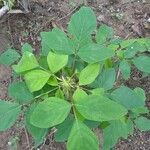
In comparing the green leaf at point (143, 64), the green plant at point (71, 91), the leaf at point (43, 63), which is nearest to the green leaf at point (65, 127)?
the green plant at point (71, 91)

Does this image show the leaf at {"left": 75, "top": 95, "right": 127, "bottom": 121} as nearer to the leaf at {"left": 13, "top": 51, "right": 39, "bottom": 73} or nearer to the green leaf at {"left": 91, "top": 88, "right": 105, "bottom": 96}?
the green leaf at {"left": 91, "top": 88, "right": 105, "bottom": 96}

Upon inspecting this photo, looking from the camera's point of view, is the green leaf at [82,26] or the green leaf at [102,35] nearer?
the green leaf at [82,26]

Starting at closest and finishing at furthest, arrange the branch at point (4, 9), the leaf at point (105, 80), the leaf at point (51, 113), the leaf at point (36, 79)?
the leaf at point (51, 113) → the leaf at point (36, 79) → the leaf at point (105, 80) → the branch at point (4, 9)

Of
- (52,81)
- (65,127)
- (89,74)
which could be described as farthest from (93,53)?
(65,127)

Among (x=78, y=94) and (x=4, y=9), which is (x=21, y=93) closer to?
(x=78, y=94)

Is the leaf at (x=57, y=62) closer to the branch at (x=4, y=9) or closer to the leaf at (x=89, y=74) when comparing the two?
the leaf at (x=89, y=74)

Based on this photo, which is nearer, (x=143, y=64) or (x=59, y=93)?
(x=59, y=93)

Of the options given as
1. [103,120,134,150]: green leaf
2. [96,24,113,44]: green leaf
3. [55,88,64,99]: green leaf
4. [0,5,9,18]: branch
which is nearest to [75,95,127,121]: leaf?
[55,88,64,99]: green leaf

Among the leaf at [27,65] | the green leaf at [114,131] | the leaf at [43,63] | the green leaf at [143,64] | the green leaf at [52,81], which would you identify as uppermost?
the leaf at [27,65]
